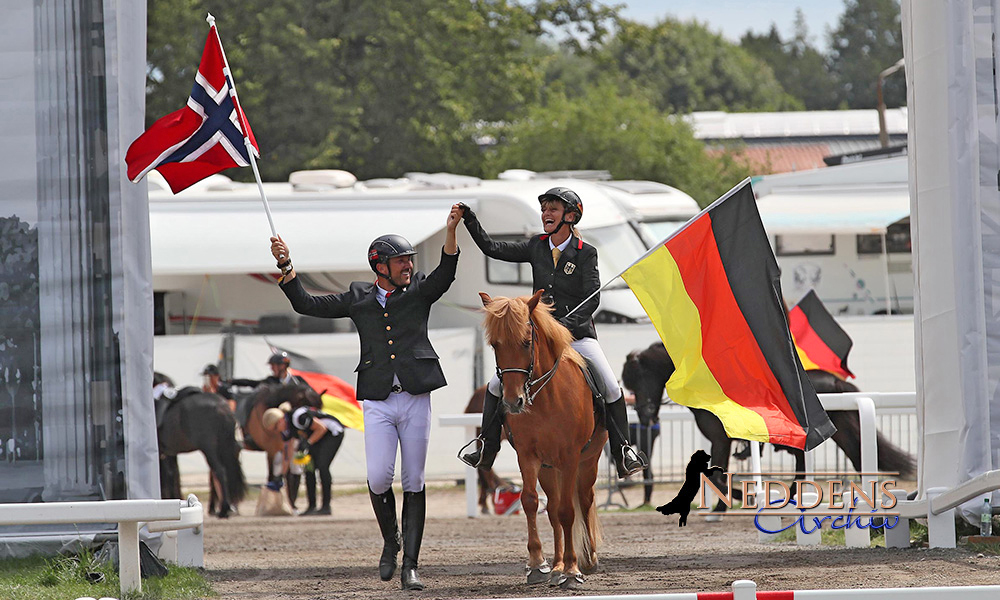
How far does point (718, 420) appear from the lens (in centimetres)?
1226

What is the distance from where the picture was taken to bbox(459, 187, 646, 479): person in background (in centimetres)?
836

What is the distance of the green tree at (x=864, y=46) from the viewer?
9069 cm

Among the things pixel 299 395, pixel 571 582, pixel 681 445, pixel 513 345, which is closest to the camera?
pixel 513 345

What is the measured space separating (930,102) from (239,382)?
428 inches

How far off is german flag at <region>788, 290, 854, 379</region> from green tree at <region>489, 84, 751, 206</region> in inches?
748

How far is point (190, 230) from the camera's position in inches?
763

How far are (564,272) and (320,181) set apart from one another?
13138 millimetres

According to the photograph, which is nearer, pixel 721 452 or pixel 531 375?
pixel 531 375

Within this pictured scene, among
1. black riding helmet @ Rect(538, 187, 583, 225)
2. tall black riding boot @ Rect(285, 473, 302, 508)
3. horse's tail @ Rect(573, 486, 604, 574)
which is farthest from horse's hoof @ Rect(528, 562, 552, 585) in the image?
tall black riding boot @ Rect(285, 473, 302, 508)

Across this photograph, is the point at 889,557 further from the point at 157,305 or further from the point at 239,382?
the point at 157,305

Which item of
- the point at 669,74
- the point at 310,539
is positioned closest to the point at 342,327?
the point at 310,539

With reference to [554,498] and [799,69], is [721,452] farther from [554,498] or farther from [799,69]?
[799,69]

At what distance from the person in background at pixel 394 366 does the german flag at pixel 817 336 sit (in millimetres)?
6409

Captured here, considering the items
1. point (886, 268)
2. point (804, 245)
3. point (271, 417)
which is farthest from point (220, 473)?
point (886, 268)
